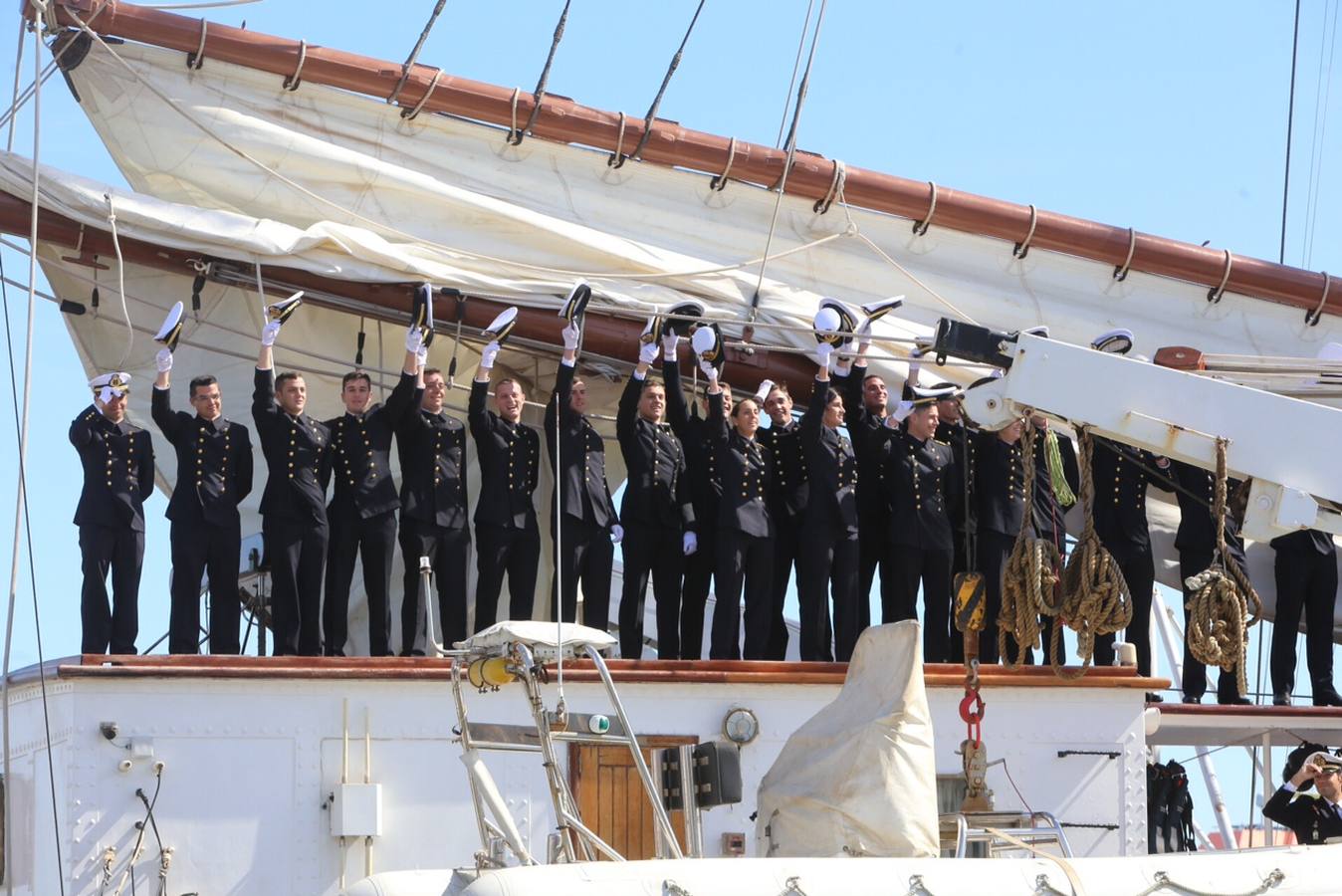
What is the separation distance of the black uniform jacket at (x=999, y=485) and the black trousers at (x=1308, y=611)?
67.3 inches

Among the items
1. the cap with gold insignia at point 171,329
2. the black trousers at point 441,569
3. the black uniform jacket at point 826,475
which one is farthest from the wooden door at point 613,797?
the cap with gold insignia at point 171,329

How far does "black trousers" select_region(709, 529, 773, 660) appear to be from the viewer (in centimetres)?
1073

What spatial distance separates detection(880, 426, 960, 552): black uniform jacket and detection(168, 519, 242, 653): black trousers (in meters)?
3.58

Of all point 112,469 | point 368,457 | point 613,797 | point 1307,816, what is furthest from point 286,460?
point 1307,816

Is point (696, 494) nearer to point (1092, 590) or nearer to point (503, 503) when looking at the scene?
point (503, 503)

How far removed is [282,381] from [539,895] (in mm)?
4708

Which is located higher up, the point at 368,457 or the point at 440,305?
the point at 440,305

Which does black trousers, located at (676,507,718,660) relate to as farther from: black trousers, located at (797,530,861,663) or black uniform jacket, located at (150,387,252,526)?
black uniform jacket, located at (150,387,252,526)

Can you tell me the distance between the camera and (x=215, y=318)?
12.2 metres

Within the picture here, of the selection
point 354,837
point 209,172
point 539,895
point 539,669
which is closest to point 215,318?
point 209,172

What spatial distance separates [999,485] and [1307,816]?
2.71 meters

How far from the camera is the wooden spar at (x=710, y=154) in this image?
12.2 metres

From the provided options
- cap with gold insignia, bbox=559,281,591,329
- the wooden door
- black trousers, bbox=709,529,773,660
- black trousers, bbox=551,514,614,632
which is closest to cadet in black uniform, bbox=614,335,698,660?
black trousers, bbox=551,514,614,632

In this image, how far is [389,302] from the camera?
11633 millimetres
